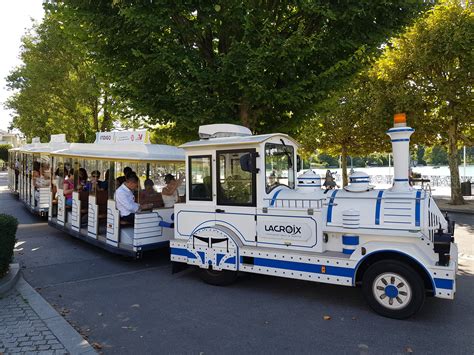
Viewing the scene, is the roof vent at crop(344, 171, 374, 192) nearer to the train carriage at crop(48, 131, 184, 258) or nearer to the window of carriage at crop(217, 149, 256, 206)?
the window of carriage at crop(217, 149, 256, 206)

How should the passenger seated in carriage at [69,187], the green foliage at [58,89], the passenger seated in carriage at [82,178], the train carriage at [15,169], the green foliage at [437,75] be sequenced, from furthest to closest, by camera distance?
the green foliage at [58,89]
the train carriage at [15,169]
the green foliage at [437,75]
the passenger seated in carriage at [69,187]
the passenger seated in carriage at [82,178]

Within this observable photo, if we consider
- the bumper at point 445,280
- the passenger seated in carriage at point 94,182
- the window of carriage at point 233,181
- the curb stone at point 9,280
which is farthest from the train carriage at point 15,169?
the bumper at point 445,280

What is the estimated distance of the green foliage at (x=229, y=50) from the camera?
7316 mm

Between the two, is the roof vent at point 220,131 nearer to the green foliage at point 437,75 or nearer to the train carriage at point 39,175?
the train carriage at point 39,175

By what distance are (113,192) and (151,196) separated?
2.61 ft

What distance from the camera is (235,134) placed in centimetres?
652

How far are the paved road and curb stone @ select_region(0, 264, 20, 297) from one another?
350mm

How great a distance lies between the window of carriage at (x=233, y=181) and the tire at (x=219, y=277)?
3.83 feet

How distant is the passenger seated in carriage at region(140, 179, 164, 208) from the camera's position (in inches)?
310

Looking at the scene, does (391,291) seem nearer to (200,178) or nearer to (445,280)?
(445,280)

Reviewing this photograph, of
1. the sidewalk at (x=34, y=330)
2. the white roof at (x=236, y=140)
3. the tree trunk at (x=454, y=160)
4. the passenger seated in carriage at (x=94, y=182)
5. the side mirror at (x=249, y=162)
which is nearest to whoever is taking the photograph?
the sidewalk at (x=34, y=330)

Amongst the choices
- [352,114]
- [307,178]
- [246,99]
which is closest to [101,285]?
[307,178]

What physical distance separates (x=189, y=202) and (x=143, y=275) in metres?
1.71

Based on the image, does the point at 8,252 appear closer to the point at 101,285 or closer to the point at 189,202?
the point at 101,285
